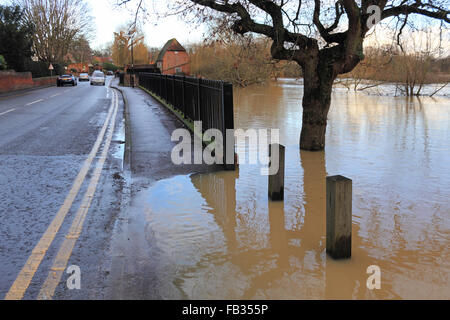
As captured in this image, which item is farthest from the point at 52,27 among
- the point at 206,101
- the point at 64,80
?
the point at 206,101

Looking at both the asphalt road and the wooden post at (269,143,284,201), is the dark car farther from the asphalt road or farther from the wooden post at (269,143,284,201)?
the wooden post at (269,143,284,201)

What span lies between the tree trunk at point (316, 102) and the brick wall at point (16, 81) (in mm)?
28835

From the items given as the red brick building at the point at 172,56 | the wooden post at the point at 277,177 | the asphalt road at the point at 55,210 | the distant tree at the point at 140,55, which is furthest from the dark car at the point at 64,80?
the distant tree at the point at 140,55

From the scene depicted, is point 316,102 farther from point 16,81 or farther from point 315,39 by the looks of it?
point 16,81

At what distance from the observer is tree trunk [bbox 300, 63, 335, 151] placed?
34.7ft

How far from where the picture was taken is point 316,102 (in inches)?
423

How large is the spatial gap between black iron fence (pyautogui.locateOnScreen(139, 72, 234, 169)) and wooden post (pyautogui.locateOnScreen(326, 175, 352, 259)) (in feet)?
13.3

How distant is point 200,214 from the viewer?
6.16m

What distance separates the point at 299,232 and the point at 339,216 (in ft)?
3.60

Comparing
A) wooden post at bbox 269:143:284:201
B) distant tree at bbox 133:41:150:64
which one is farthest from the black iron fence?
distant tree at bbox 133:41:150:64

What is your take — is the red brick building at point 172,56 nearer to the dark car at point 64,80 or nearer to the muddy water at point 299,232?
the dark car at point 64,80
